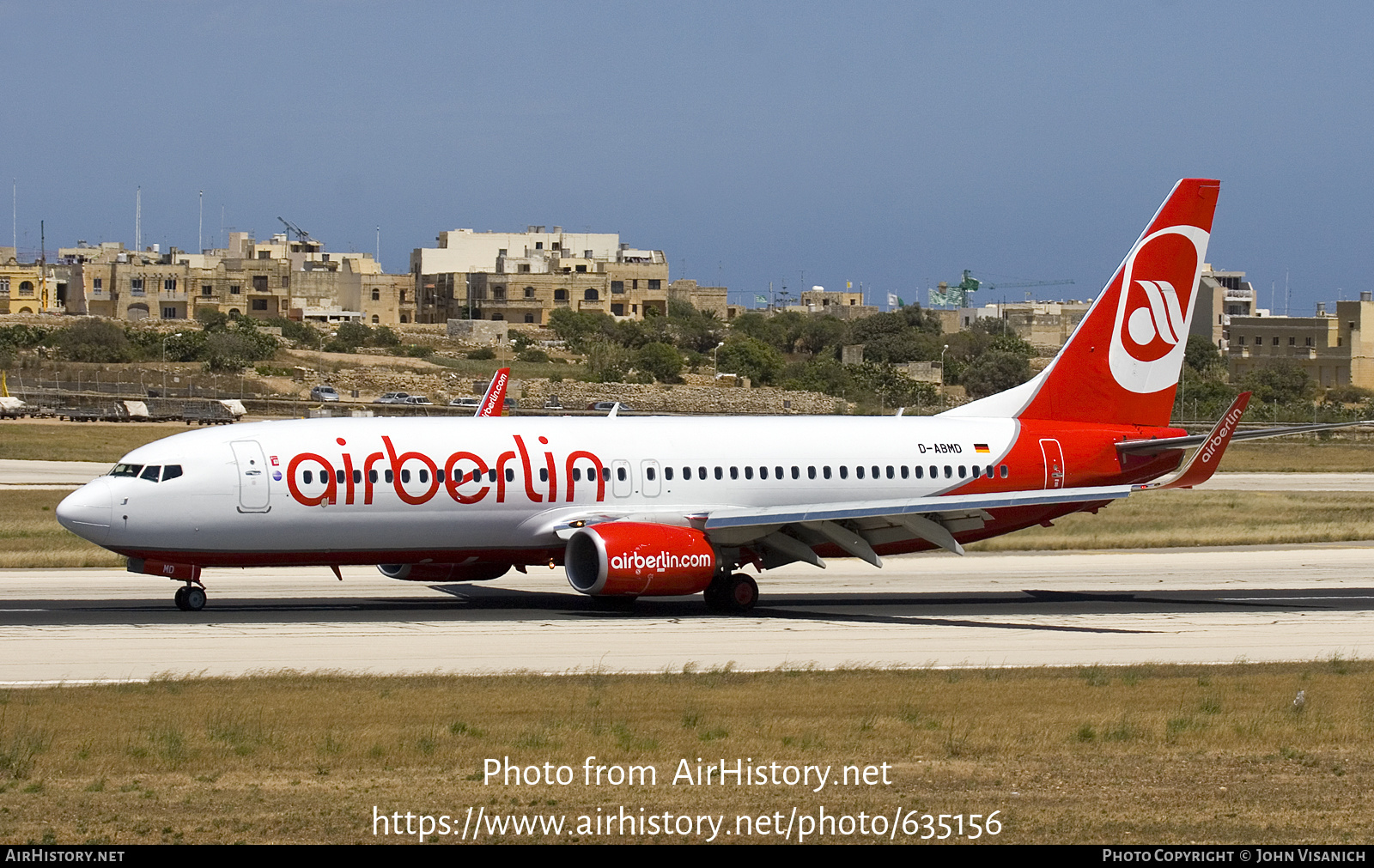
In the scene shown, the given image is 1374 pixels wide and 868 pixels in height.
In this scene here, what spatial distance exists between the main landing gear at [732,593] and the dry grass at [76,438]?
176 feet

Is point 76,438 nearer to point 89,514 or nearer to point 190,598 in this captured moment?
point 190,598

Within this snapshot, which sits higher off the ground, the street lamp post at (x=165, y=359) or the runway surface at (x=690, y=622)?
the street lamp post at (x=165, y=359)

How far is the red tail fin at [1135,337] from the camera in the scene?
133 feet

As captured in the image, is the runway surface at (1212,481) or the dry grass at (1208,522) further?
the runway surface at (1212,481)

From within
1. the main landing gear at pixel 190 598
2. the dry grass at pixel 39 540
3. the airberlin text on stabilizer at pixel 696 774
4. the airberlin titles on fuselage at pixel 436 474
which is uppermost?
the airberlin titles on fuselage at pixel 436 474

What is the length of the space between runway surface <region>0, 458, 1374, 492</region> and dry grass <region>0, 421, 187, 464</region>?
10.9 feet

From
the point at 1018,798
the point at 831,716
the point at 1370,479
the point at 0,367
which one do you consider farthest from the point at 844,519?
the point at 0,367

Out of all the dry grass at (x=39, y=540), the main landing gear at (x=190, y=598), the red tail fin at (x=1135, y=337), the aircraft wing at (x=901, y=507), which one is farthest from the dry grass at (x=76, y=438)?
the aircraft wing at (x=901, y=507)

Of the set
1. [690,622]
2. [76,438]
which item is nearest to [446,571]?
[690,622]

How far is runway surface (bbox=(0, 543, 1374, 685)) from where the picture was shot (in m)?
27.8

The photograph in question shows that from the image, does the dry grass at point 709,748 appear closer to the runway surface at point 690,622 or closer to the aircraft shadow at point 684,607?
the runway surface at point 690,622

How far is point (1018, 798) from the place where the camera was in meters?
16.7
